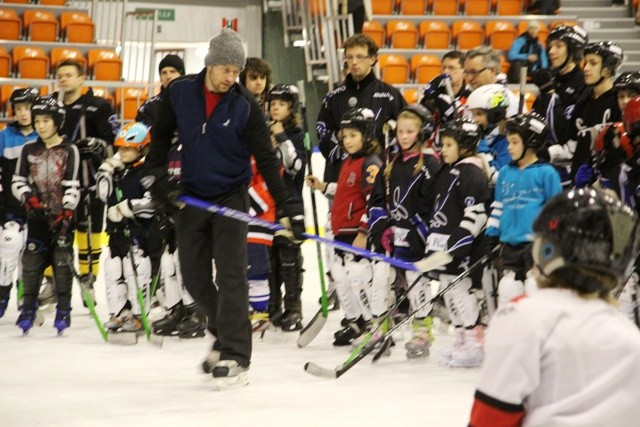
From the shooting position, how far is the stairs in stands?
12.9 metres

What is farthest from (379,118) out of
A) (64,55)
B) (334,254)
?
(64,55)

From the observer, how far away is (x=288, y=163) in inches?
240

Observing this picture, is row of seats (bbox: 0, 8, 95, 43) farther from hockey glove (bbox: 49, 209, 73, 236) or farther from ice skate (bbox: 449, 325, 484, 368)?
ice skate (bbox: 449, 325, 484, 368)

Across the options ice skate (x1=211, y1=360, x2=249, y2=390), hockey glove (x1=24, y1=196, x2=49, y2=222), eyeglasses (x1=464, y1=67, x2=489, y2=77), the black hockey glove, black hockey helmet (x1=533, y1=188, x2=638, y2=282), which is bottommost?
ice skate (x1=211, y1=360, x2=249, y2=390)

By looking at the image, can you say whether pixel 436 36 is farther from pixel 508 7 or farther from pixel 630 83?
pixel 630 83

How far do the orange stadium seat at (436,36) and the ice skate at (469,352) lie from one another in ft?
26.4

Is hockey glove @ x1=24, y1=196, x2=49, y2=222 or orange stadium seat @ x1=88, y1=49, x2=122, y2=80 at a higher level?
orange stadium seat @ x1=88, y1=49, x2=122, y2=80

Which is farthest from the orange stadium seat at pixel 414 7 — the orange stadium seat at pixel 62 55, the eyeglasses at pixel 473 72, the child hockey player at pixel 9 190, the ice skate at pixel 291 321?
the ice skate at pixel 291 321

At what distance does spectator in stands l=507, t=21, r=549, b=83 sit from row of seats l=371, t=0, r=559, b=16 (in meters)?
1.79

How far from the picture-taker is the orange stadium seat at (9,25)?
11.9 m

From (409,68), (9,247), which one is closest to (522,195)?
(9,247)

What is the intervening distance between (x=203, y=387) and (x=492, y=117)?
7.06ft

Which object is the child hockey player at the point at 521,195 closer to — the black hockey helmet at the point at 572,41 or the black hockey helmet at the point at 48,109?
the black hockey helmet at the point at 572,41

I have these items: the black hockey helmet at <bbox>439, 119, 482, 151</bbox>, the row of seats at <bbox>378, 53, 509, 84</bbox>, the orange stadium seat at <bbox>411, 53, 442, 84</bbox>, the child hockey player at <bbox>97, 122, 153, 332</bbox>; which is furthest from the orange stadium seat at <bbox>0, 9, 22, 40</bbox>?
the black hockey helmet at <bbox>439, 119, 482, 151</bbox>
